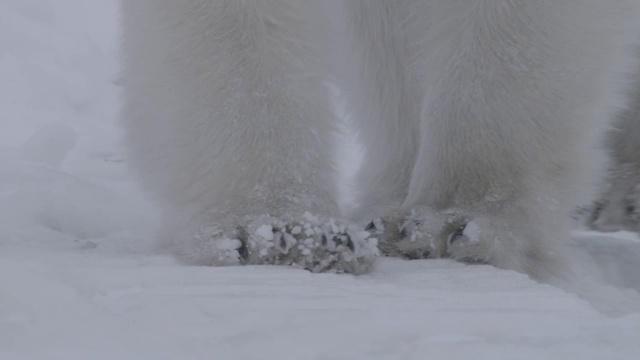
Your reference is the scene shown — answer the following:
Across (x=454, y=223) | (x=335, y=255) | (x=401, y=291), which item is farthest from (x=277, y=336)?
(x=454, y=223)

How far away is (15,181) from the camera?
3.01m

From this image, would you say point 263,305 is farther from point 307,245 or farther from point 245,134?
point 245,134

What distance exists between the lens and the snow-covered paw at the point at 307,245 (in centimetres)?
196

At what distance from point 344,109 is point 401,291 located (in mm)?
1759

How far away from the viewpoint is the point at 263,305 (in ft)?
5.06

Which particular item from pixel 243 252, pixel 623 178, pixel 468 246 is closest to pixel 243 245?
pixel 243 252

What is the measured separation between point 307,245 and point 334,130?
322 millimetres

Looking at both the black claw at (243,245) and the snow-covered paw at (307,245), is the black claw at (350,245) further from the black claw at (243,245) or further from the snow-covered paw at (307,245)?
the black claw at (243,245)

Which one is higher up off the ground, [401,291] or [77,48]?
[77,48]

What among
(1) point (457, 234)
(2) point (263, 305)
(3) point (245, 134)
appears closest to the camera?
(2) point (263, 305)

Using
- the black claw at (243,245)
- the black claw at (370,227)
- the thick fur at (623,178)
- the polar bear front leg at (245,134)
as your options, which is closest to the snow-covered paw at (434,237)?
the black claw at (370,227)

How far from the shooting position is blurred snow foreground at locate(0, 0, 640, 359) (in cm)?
132

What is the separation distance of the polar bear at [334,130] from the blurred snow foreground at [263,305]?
98mm

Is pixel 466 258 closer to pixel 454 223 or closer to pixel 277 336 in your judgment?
pixel 454 223
